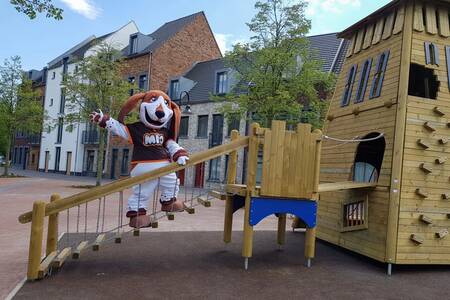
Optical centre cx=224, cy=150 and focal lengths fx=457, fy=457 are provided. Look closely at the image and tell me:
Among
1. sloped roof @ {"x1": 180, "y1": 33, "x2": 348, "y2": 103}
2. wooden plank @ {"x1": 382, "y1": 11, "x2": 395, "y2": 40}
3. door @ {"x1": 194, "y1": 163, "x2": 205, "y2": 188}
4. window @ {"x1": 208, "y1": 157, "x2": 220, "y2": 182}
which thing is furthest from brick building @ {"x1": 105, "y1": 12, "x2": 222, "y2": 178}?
wooden plank @ {"x1": 382, "y1": 11, "x2": 395, "y2": 40}

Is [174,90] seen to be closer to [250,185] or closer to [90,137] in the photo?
[90,137]

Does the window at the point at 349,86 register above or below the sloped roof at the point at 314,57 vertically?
below

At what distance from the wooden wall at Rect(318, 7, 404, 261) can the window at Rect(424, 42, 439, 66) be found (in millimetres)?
444

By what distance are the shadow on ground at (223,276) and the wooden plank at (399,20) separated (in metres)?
4.07

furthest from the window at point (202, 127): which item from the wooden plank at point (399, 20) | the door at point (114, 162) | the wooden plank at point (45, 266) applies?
the wooden plank at point (45, 266)

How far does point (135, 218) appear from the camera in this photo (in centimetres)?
673

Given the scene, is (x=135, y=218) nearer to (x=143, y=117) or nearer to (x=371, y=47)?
(x=143, y=117)

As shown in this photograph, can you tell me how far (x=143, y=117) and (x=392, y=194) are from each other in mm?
4095

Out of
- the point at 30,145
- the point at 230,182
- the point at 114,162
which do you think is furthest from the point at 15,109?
the point at 230,182

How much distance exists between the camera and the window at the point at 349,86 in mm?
9453

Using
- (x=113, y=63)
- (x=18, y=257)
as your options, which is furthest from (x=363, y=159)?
(x=113, y=63)

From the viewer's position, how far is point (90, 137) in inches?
1661

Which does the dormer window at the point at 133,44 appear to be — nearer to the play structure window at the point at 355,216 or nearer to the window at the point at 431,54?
the play structure window at the point at 355,216

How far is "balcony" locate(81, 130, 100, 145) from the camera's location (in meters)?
41.3
